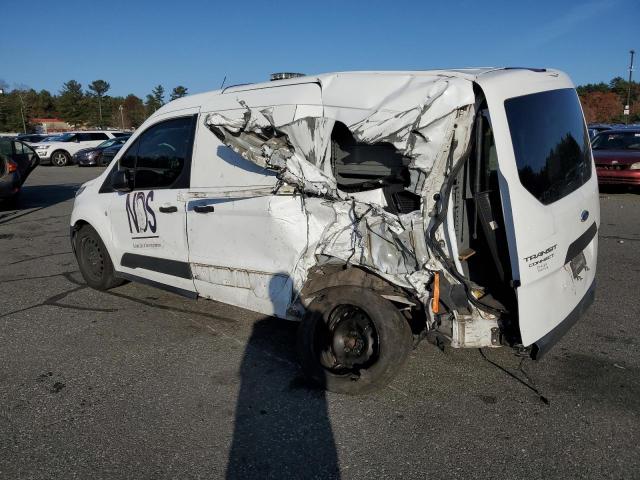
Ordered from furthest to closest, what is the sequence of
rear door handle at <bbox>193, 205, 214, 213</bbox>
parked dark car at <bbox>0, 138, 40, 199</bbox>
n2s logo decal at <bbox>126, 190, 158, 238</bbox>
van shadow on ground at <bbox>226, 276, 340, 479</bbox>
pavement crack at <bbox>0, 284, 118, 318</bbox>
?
parked dark car at <bbox>0, 138, 40, 199</bbox>
pavement crack at <bbox>0, 284, 118, 318</bbox>
n2s logo decal at <bbox>126, 190, 158, 238</bbox>
rear door handle at <bbox>193, 205, 214, 213</bbox>
van shadow on ground at <bbox>226, 276, 340, 479</bbox>

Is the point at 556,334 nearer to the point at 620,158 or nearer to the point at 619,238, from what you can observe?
the point at 619,238

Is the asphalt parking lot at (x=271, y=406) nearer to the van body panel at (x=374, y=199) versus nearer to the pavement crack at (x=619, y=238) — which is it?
the van body panel at (x=374, y=199)

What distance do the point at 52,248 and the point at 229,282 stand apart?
525 centimetres

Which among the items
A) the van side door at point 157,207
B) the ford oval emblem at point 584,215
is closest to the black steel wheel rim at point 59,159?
the van side door at point 157,207

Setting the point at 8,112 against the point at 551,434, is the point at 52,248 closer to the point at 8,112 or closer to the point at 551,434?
the point at 551,434

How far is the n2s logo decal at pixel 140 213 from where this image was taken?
482 centimetres

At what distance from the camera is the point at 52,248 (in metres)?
8.29

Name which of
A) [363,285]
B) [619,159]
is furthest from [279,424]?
[619,159]

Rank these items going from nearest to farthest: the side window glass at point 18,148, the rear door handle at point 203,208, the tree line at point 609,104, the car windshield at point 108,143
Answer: the rear door handle at point 203,208 < the side window glass at point 18,148 < the car windshield at point 108,143 < the tree line at point 609,104

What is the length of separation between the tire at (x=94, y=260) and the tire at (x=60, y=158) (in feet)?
81.6

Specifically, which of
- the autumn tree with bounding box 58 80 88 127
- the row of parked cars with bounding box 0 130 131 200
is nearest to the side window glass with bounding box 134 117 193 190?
the row of parked cars with bounding box 0 130 131 200

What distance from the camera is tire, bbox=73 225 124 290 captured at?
5.66 meters

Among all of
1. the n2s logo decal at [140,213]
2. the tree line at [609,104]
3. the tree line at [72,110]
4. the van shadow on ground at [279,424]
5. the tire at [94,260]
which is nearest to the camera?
the van shadow on ground at [279,424]

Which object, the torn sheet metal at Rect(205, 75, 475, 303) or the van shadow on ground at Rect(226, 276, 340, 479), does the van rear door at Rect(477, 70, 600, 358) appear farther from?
the van shadow on ground at Rect(226, 276, 340, 479)
